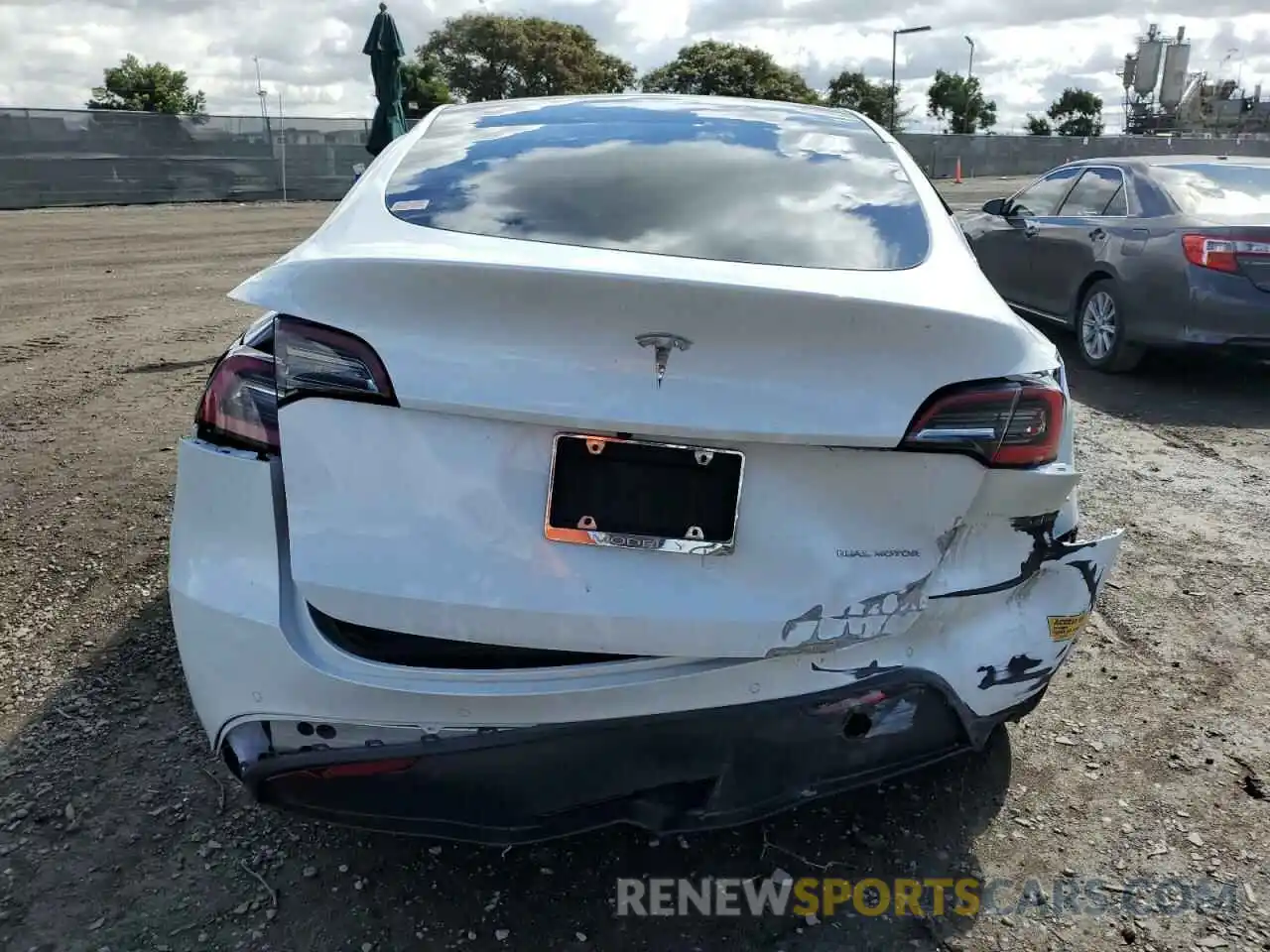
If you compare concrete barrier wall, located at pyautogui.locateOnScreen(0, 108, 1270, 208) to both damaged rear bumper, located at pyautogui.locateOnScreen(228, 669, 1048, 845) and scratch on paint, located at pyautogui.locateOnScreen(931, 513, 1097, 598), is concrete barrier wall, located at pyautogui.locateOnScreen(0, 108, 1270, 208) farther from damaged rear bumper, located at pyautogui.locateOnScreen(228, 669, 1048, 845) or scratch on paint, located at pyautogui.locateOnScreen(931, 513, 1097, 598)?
scratch on paint, located at pyautogui.locateOnScreen(931, 513, 1097, 598)

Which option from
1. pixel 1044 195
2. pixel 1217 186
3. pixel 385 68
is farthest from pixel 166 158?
pixel 1217 186

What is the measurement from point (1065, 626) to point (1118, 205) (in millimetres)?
5979

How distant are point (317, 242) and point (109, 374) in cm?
489

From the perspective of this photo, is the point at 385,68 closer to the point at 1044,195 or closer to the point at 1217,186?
the point at 1044,195

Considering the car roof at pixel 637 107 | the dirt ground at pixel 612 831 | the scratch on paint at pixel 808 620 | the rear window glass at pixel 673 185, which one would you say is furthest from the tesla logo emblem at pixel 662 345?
the car roof at pixel 637 107

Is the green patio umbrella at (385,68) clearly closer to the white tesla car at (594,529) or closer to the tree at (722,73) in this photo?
the white tesla car at (594,529)

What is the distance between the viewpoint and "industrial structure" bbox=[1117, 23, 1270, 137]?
6306 cm

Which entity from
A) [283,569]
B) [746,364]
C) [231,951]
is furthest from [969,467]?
[231,951]

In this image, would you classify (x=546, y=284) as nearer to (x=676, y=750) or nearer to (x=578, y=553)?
(x=578, y=553)

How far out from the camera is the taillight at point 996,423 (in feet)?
6.37

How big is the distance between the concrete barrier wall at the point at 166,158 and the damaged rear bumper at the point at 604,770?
22.4 metres

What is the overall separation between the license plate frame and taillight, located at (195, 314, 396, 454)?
1.09 ft

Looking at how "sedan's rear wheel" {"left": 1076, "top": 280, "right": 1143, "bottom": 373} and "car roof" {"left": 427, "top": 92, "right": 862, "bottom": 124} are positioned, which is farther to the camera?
"sedan's rear wheel" {"left": 1076, "top": 280, "right": 1143, "bottom": 373}

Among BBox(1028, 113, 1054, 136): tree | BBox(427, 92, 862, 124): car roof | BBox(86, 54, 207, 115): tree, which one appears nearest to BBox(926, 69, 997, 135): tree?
BBox(1028, 113, 1054, 136): tree
